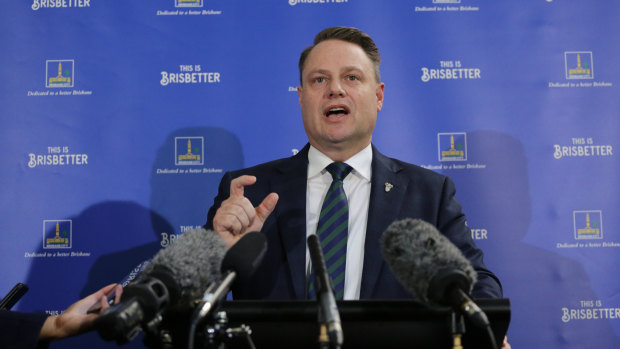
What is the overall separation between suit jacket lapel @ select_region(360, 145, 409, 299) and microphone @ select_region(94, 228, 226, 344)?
100cm

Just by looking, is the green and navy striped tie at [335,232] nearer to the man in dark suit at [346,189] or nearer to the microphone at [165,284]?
the man in dark suit at [346,189]

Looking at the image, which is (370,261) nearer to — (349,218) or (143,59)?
(349,218)

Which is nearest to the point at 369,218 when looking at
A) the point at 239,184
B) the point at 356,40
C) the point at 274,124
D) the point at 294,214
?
the point at 294,214

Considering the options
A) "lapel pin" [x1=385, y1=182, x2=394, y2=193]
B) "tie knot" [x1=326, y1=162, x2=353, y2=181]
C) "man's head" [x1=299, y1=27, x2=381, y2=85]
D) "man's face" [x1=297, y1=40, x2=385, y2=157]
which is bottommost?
"lapel pin" [x1=385, y1=182, x2=394, y2=193]

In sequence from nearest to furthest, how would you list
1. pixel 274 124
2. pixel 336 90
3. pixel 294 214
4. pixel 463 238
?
pixel 463 238, pixel 294 214, pixel 336 90, pixel 274 124

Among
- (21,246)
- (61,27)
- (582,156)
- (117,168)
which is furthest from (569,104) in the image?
(21,246)

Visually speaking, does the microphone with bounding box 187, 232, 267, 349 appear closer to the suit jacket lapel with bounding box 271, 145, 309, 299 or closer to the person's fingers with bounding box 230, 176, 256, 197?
the person's fingers with bounding box 230, 176, 256, 197

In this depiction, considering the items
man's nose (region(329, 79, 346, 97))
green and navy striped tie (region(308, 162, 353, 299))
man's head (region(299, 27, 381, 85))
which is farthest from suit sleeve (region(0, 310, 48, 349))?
man's head (region(299, 27, 381, 85))

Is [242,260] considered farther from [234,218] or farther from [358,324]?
[234,218]

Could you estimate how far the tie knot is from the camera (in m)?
2.33

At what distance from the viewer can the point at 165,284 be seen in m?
0.97

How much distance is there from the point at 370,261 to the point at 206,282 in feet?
3.56

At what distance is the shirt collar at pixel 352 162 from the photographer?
240 cm

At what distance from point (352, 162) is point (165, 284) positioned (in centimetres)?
154
